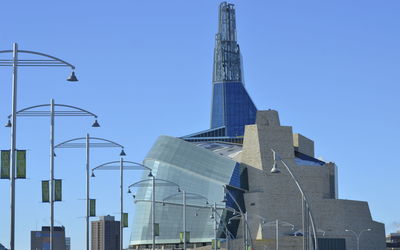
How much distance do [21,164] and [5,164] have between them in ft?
3.10

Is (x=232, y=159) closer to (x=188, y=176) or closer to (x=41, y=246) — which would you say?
(x=188, y=176)

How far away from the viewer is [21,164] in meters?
49.5

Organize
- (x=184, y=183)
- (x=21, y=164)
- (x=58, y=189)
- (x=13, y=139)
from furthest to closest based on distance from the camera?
1. (x=184, y=183)
2. (x=58, y=189)
3. (x=21, y=164)
4. (x=13, y=139)

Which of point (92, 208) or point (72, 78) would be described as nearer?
point (72, 78)

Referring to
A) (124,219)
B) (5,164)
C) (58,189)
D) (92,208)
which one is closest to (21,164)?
(5,164)

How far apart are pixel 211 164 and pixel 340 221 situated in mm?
23864

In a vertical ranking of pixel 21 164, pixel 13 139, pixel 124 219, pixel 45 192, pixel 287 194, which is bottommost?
pixel 124 219

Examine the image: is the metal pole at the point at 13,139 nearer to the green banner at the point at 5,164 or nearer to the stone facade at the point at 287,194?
the green banner at the point at 5,164

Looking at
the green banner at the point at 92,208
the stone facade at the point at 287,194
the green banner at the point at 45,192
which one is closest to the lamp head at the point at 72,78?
the green banner at the point at 45,192

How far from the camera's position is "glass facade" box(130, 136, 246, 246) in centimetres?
17550

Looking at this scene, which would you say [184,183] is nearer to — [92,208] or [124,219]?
[124,219]

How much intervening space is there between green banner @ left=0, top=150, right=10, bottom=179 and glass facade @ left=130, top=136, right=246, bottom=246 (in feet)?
404

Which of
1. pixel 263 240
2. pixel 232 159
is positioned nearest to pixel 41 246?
pixel 263 240

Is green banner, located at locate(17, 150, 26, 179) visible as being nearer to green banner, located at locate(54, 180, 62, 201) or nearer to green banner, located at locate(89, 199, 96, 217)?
green banner, located at locate(54, 180, 62, 201)
